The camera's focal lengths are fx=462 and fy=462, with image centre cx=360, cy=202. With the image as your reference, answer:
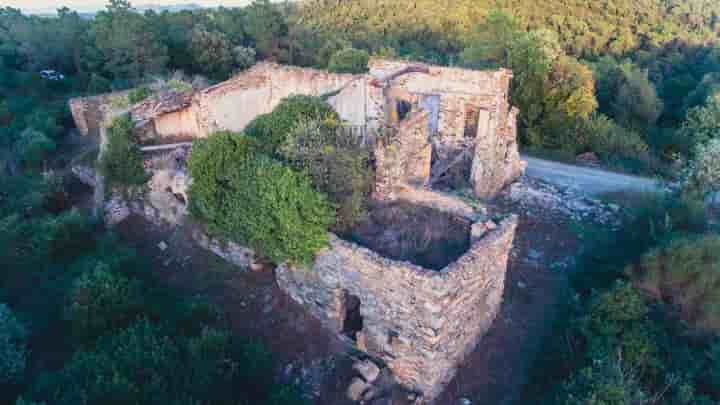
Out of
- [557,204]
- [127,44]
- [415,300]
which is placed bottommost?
[557,204]

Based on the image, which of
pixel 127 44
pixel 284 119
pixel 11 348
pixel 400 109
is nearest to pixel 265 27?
pixel 127 44

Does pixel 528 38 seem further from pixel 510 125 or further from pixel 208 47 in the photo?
pixel 208 47

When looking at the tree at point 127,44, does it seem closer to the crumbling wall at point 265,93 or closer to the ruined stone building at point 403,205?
the crumbling wall at point 265,93

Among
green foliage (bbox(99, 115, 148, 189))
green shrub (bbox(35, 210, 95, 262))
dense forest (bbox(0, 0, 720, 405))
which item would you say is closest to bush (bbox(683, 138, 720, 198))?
dense forest (bbox(0, 0, 720, 405))

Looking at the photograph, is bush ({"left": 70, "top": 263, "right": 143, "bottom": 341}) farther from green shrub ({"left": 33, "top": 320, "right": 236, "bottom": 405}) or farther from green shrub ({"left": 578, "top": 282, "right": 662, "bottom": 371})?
green shrub ({"left": 578, "top": 282, "right": 662, "bottom": 371})

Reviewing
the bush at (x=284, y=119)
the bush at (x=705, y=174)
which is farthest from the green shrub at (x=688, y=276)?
the bush at (x=284, y=119)

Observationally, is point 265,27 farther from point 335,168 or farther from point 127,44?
point 335,168

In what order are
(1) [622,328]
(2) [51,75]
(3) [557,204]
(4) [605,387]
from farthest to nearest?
(2) [51,75]
(3) [557,204]
(1) [622,328]
(4) [605,387]
